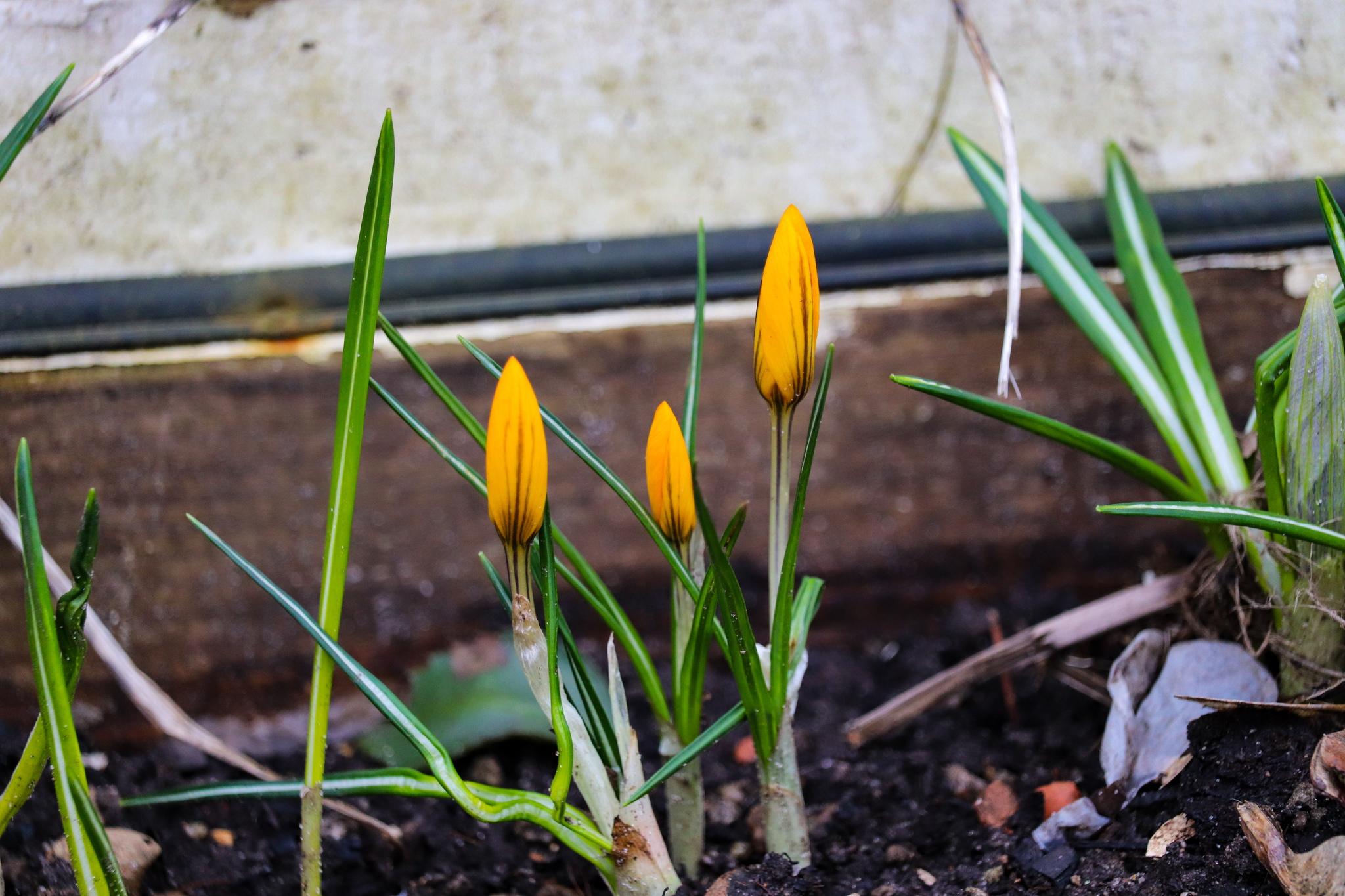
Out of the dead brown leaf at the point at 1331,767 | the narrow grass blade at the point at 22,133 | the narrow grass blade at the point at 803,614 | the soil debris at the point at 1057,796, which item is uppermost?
the narrow grass blade at the point at 22,133

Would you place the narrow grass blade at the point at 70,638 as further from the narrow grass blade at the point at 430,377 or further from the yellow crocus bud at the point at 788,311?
the yellow crocus bud at the point at 788,311

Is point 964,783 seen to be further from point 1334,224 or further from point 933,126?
point 933,126

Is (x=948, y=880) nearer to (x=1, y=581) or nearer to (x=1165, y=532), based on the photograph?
(x=1165, y=532)

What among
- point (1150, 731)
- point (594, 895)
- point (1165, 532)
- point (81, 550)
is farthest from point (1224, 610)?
point (81, 550)

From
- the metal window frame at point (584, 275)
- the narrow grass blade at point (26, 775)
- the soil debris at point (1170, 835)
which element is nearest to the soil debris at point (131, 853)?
the narrow grass blade at point (26, 775)

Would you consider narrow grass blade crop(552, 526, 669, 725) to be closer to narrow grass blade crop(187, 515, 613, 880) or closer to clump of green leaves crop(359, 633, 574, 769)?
narrow grass blade crop(187, 515, 613, 880)

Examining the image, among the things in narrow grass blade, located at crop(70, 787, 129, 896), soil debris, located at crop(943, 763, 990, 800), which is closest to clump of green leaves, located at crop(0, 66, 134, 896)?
narrow grass blade, located at crop(70, 787, 129, 896)
